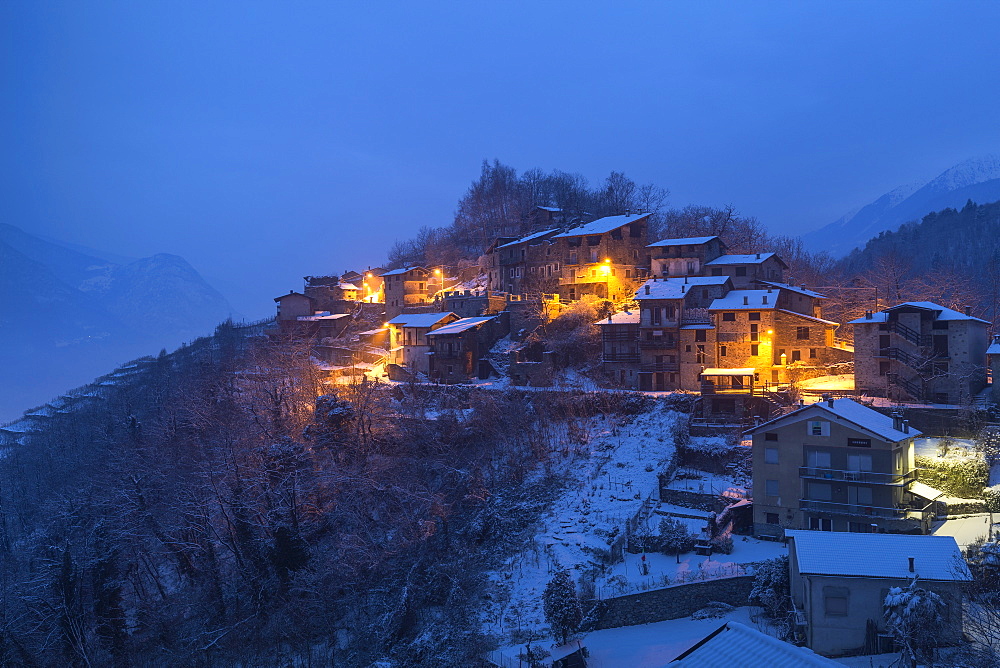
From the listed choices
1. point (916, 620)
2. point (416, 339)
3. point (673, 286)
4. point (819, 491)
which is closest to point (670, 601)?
point (916, 620)

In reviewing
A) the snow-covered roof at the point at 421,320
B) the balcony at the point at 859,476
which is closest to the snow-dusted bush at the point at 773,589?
the balcony at the point at 859,476

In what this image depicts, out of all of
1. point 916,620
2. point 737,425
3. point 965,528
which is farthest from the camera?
point 737,425

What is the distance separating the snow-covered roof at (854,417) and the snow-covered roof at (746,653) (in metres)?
13.2

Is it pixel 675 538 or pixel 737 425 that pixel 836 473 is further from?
pixel 737 425

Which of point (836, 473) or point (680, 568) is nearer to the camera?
point (680, 568)

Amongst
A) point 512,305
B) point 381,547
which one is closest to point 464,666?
point 381,547

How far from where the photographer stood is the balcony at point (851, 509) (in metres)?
22.4

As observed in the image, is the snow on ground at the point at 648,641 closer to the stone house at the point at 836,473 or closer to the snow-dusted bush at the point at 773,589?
the snow-dusted bush at the point at 773,589

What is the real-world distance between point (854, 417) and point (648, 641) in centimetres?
1163

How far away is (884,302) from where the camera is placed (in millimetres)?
44000

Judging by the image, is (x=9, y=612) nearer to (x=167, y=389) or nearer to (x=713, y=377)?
(x=167, y=389)

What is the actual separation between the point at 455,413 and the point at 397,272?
2291 cm

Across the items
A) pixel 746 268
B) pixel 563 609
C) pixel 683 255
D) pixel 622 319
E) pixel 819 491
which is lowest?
pixel 563 609

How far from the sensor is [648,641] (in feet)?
62.2
